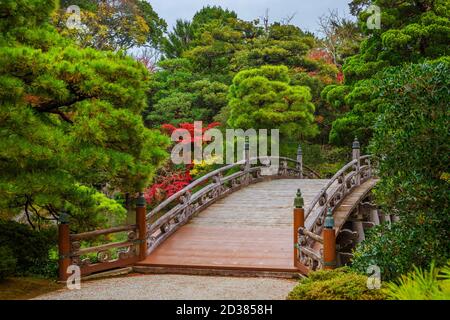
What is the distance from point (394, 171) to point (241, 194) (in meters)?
9.69

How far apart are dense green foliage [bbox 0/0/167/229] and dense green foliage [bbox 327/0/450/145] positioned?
10978 millimetres

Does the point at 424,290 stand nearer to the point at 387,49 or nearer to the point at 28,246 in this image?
the point at 28,246

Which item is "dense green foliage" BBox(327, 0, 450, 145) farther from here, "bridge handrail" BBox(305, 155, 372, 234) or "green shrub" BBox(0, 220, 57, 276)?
"green shrub" BBox(0, 220, 57, 276)

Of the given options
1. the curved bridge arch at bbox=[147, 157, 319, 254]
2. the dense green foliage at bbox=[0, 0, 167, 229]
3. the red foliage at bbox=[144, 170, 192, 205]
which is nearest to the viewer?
the dense green foliage at bbox=[0, 0, 167, 229]

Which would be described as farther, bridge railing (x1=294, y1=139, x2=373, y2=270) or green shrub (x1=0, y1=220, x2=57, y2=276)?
bridge railing (x1=294, y1=139, x2=373, y2=270)

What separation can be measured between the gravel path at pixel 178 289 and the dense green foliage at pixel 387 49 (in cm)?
1040

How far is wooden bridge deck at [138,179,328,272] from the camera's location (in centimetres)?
1022

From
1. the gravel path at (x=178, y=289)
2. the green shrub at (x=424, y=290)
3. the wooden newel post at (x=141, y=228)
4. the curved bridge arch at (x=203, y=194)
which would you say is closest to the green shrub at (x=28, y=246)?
the gravel path at (x=178, y=289)

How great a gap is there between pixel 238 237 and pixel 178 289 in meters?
3.67

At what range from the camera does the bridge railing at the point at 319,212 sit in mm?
9312

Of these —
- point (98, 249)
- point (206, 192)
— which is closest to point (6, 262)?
point (98, 249)

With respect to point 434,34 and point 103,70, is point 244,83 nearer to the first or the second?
point 434,34

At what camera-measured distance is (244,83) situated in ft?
72.5

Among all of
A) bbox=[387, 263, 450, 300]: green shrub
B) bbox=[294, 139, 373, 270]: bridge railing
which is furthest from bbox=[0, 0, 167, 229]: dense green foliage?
bbox=[387, 263, 450, 300]: green shrub
